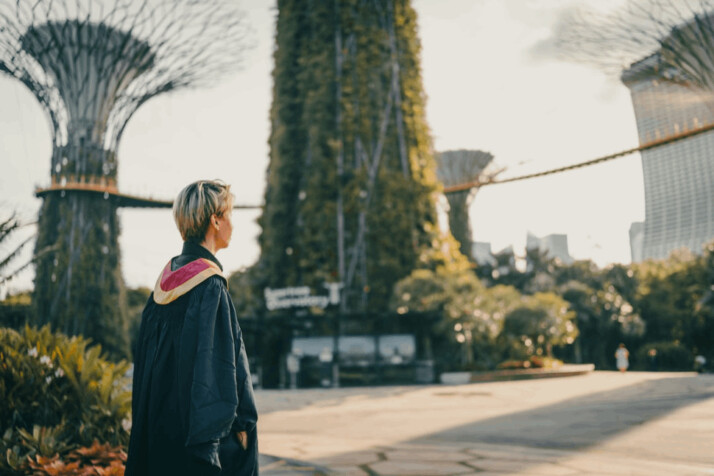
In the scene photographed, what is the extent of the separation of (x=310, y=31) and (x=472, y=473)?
26600 mm

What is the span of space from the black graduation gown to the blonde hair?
0.24ft

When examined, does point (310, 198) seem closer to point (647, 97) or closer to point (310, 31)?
point (310, 31)

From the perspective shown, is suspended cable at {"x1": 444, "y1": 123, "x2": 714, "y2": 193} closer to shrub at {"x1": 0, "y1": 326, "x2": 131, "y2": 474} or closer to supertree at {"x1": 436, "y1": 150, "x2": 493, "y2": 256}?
supertree at {"x1": 436, "y1": 150, "x2": 493, "y2": 256}

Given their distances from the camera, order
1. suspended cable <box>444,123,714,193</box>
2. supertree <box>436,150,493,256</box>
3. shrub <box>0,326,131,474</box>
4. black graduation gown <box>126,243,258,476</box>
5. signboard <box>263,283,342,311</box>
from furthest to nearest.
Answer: supertree <box>436,150,493,256</box>
suspended cable <box>444,123,714,193</box>
signboard <box>263,283,342,311</box>
shrub <box>0,326,131,474</box>
black graduation gown <box>126,243,258,476</box>

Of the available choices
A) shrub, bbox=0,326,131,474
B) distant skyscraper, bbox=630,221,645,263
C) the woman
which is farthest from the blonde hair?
distant skyscraper, bbox=630,221,645,263

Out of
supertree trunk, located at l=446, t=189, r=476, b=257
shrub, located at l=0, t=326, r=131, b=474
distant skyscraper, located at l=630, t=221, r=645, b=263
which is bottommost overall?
shrub, located at l=0, t=326, r=131, b=474

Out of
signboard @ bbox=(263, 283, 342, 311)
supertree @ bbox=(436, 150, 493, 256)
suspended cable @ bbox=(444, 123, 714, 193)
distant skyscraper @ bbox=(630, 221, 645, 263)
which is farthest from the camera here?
distant skyscraper @ bbox=(630, 221, 645, 263)

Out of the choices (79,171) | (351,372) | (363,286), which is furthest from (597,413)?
(79,171)

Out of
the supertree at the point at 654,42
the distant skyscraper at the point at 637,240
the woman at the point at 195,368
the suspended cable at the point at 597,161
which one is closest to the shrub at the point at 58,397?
the woman at the point at 195,368

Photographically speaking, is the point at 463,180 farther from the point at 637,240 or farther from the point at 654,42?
the point at 637,240

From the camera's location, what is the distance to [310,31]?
28.8 meters

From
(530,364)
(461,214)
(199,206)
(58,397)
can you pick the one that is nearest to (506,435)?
(58,397)

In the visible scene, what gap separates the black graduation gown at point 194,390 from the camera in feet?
7.20

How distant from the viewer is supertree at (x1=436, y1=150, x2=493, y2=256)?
35.1m
